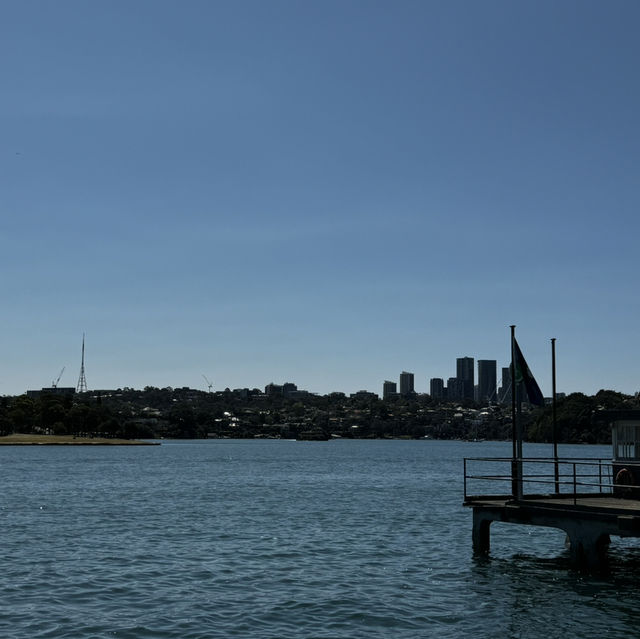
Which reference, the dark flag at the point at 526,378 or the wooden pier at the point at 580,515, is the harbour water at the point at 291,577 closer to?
the wooden pier at the point at 580,515

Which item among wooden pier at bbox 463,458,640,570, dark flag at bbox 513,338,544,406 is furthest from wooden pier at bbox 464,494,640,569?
dark flag at bbox 513,338,544,406

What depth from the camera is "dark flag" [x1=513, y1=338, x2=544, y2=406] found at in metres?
34.4

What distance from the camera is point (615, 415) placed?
119ft

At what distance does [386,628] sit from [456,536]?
2191 centimetres

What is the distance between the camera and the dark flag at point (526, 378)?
3438 cm

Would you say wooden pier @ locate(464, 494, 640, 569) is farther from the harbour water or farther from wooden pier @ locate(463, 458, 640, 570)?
the harbour water

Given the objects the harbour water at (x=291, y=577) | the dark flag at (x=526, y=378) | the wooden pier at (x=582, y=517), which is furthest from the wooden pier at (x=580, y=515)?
the dark flag at (x=526, y=378)

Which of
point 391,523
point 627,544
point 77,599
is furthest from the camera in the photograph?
point 391,523

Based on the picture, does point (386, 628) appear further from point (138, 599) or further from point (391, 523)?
point (391, 523)

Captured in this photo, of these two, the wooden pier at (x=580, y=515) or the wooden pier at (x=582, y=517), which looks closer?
the wooden pier at (x=582, y=517)

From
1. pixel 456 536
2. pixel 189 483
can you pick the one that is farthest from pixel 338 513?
pixel 189 483

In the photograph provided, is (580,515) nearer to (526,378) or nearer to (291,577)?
(526,378)

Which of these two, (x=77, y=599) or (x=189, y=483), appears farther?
(x=189, y=483)

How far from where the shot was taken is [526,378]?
35.0 m
